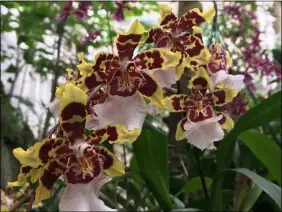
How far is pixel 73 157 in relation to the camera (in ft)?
1.38

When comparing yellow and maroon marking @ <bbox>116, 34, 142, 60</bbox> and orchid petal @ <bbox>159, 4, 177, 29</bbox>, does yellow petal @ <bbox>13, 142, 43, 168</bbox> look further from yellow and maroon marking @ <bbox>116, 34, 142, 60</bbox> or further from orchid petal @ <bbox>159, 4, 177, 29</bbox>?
orchid petal @ <bbox>159, 4, 177, 29</bbox>

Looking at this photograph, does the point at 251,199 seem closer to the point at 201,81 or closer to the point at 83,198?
the point at 201,81

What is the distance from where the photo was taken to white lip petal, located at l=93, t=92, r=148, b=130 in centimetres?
44

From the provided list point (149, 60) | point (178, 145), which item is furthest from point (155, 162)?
point (149, 60)

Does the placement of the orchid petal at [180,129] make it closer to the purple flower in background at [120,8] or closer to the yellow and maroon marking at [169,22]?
the yellow and maroon marking at [169,22]

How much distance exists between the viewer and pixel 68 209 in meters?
0.37

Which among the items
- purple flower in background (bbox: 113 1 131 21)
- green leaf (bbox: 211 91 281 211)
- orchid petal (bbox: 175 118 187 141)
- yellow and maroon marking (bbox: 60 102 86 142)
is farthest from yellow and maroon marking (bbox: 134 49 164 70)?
purple flower in background (bbox: 113 1 131 21)

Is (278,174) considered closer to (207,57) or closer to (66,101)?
(207,57)

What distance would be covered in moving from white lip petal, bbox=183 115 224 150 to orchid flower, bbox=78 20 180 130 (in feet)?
0.45

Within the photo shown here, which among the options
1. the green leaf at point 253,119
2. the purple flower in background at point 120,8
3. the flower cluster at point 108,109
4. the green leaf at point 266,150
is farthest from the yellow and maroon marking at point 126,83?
the purple flower in background at point 120,8

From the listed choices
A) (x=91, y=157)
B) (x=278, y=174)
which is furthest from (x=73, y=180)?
(x=278, y=174)

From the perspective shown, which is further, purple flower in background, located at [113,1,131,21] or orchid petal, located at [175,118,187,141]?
purple flower in background, located at [113,1,131,21]

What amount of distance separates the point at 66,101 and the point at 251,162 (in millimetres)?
908

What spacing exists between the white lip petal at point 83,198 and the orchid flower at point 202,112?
8.4 inches
